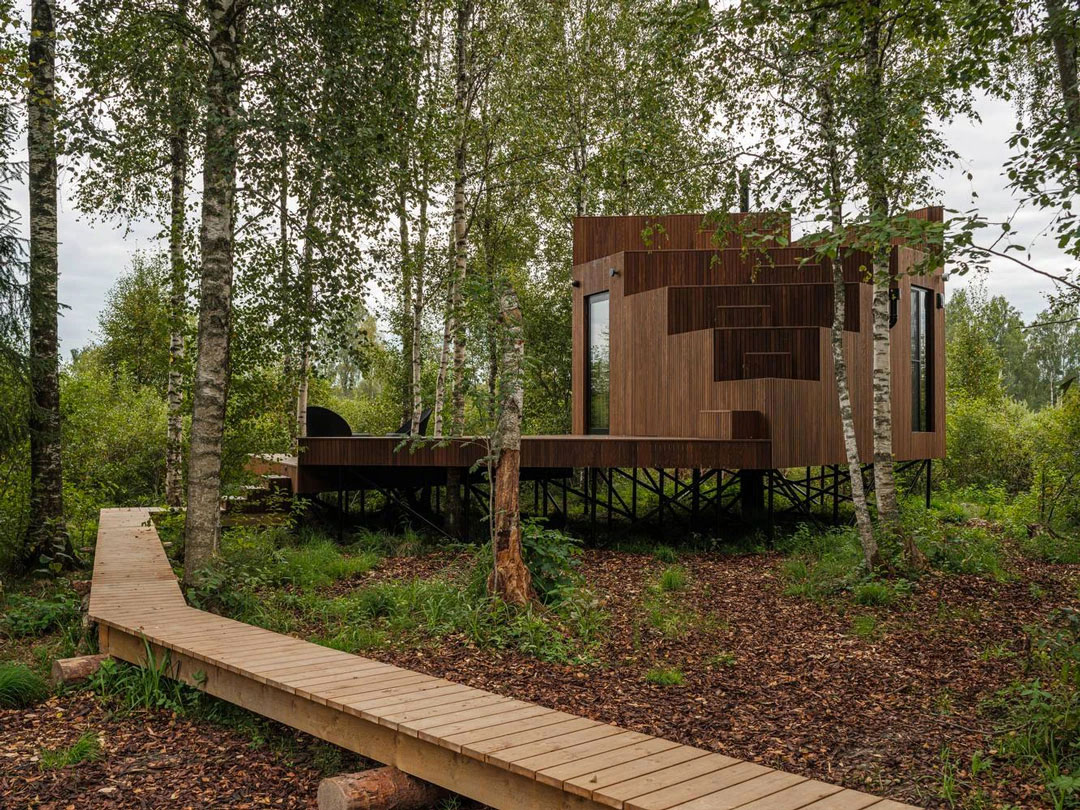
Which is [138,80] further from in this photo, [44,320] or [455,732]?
[455,732]

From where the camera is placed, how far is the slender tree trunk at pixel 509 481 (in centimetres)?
670

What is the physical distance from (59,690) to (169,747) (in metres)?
1.30

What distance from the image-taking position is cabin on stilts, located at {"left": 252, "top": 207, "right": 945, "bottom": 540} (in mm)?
9711

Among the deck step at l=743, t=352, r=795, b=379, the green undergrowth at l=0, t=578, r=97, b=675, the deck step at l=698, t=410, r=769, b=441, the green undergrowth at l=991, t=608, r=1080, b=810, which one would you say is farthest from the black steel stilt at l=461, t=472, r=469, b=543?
the green undergrowth at l=991, t=608, r=1080, b=810

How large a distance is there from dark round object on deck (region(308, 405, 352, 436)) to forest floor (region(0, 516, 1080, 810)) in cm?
273

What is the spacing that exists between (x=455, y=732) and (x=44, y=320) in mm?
6197

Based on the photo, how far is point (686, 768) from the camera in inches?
124

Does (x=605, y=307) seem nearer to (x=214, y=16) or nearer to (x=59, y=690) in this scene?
(x=214, y=16)

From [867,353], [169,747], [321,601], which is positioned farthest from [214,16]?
[867,353]

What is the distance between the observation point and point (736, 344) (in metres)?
10.3

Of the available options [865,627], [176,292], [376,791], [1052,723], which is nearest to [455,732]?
[376,791]

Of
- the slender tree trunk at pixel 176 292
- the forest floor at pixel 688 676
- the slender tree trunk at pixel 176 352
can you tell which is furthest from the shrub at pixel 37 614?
the slender tree trunk at pixel 176 352

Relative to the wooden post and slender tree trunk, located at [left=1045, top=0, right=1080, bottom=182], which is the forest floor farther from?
slender tree trunk, located at [left=1045, top=0, right=1080, bottom=182]

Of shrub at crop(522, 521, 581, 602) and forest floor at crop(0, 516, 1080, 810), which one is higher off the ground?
shrub at crop(522, 521, 581, 602)
